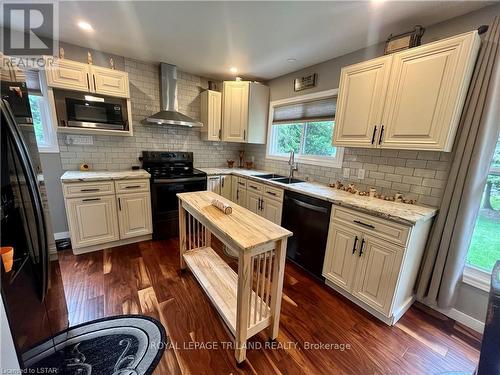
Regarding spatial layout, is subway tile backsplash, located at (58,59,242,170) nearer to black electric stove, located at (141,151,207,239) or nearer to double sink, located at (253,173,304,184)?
black electric stove, located at (141,151,207,239)

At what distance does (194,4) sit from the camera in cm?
169

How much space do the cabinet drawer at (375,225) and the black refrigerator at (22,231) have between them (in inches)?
85.6

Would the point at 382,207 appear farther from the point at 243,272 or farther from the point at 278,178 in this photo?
the point at 278,178

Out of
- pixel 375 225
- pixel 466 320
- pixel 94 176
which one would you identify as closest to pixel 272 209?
pixel 375 225

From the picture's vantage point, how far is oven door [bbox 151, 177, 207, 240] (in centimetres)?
290

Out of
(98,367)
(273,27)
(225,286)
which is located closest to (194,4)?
(273,27)

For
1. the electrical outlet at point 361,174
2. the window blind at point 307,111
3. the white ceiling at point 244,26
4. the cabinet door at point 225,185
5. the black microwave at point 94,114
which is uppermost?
the white ceiling at point 244,26

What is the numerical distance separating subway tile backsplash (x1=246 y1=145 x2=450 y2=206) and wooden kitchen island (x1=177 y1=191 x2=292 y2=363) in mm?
1459

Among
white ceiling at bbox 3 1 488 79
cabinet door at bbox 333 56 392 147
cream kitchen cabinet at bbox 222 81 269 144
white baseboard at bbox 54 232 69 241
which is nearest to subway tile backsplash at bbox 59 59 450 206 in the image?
cabinet door at bbox 333 56 392 147

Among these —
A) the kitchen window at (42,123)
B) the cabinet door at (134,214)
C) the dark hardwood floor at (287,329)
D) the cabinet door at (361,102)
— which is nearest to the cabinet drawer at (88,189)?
the cabinet door at (134,214)

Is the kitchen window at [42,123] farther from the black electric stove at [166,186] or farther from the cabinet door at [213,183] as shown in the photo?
the cabinet door at [213,183]

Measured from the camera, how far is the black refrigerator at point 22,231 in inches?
32.9

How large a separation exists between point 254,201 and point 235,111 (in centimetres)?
159

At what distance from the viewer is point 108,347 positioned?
4.78 feet
